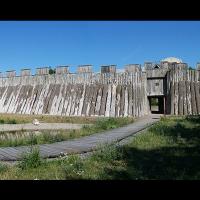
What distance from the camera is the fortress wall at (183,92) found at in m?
26.1

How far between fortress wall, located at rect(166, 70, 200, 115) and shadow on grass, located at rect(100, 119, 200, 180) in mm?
14581

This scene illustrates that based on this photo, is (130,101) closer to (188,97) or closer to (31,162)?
(188,97)

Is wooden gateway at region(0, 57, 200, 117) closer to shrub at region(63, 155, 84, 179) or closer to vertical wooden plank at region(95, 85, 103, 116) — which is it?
vertical wooden plank at region(95, 85, 103, 116)

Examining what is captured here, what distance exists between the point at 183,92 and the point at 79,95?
25.7 feet

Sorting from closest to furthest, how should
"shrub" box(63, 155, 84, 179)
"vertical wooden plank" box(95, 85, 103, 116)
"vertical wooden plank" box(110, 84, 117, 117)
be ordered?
"shrub" box(63, 155, 84, 179) → "vertical wooden plank" box(110, 84, 117, 117) → "vertical wooden plank" box(95, 85, 103, 116)

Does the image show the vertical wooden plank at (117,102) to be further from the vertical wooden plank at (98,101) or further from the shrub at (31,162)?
the shrub at (31,162)

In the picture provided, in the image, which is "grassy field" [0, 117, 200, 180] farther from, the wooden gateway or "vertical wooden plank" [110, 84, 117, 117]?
"vertical wooden plank" [110, 84, 117, 117]

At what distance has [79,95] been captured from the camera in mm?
30109

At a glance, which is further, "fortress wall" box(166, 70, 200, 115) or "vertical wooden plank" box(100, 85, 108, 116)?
"vertical wooden plank" box(100, 85, 108, 116)

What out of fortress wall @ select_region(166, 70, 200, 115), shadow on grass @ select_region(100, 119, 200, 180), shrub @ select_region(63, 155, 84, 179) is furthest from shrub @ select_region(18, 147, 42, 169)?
fortress wall @ select_region(166, 70, 200, 115)

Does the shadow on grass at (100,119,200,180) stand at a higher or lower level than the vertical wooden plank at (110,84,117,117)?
lower

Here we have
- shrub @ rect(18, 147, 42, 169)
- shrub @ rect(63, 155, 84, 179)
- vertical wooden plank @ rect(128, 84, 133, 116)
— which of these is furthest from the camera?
vertical wooden plank @ rect(128, 84, 133, 116)

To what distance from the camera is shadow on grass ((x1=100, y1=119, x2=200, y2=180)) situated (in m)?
7.03
